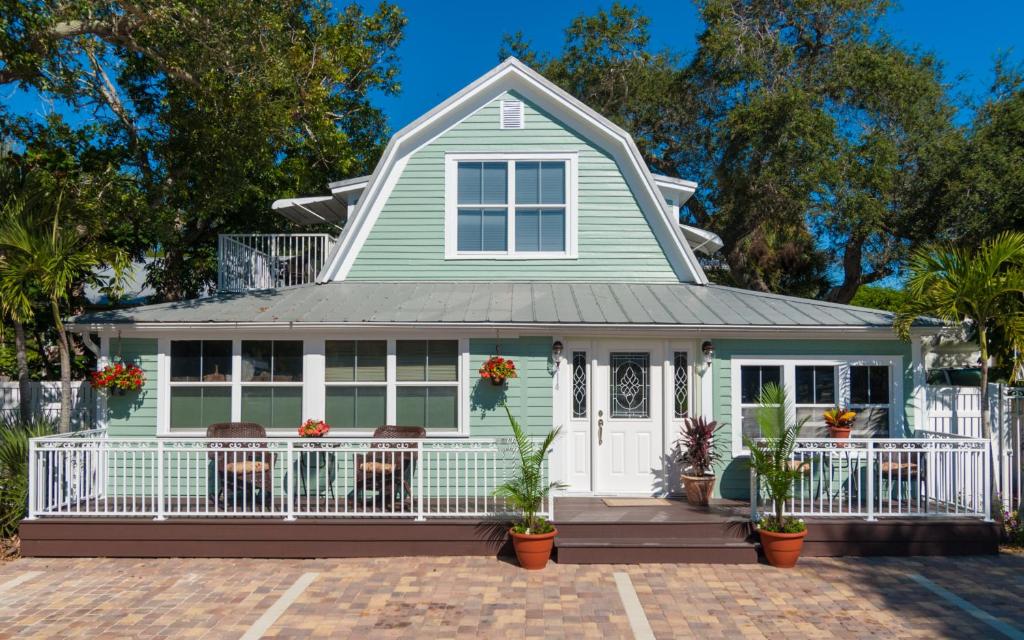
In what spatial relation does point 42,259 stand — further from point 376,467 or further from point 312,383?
point 376,467

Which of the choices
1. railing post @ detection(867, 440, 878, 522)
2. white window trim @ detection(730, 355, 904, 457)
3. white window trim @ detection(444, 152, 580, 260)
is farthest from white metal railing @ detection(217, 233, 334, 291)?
railing post @ detection(867, 440, 878, 522)

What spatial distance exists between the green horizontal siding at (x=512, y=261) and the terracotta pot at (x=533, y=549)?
494 centimetres

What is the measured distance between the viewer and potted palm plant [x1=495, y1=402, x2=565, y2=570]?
7938mm

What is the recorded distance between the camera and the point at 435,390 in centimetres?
1001

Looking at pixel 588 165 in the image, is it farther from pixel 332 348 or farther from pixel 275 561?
pixel 275 561

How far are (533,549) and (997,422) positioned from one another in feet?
22.6

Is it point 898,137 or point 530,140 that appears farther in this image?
point 898,137

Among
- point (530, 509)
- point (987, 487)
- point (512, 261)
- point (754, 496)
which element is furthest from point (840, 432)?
point (512, 261)

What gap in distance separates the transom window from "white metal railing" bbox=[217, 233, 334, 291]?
9.55ft

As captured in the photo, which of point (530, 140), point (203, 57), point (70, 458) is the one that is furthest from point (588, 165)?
point (70, 458)

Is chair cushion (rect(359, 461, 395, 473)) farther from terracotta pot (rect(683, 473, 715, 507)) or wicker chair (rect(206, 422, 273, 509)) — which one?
terracotta pot (rect(683, 473, 715, 507))

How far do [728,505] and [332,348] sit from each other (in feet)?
19.8

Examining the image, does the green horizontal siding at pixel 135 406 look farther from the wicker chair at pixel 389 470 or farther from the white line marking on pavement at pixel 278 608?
the white line marking on pavement at pixel 278 608

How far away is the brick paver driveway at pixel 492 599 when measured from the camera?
6.25 m
